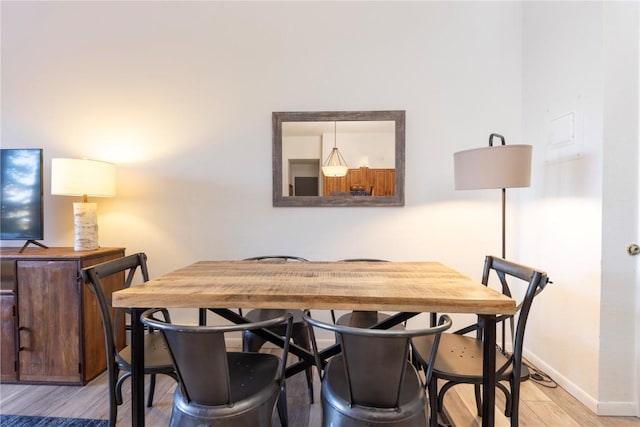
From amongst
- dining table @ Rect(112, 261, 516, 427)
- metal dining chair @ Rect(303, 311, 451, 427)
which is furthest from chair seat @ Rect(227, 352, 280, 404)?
metal dining chair @ Rect(303, 311, 451, 427)

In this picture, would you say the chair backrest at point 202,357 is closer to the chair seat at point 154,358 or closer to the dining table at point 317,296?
the dining table at point 317,296

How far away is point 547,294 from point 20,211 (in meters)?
3.85

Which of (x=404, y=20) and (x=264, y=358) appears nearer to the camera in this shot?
(x=264, y=358)

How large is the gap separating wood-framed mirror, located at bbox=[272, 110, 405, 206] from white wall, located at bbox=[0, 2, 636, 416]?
0.09 meters

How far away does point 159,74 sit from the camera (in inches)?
96.0

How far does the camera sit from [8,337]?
1.97 metres

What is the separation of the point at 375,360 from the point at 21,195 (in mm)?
2715

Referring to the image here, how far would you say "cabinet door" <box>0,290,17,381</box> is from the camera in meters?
1.96

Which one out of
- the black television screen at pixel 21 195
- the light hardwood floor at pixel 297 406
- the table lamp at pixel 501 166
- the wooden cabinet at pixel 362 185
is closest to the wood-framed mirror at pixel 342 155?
the wooden cabinet at pixel 362 185

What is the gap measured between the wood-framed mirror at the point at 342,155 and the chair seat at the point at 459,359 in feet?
3.74

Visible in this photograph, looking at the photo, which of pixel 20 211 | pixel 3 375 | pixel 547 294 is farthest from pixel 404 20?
pixel 3 375

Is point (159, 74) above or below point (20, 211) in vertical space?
above

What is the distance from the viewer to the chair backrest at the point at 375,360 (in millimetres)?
886

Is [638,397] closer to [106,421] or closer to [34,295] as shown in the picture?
[106,421]
